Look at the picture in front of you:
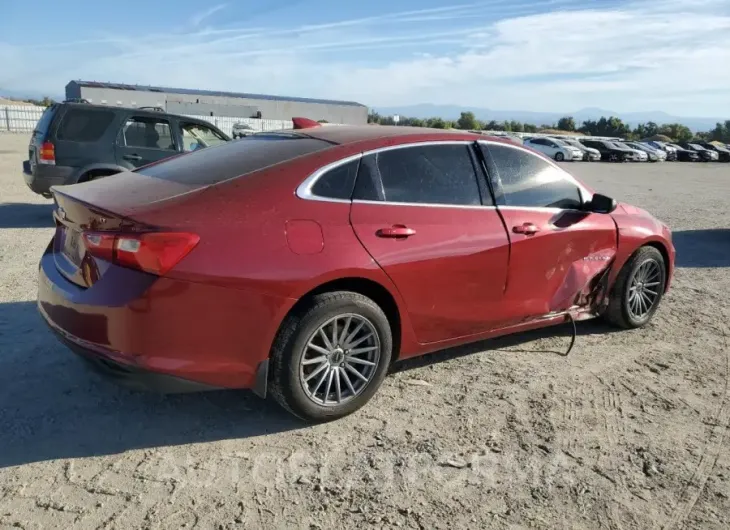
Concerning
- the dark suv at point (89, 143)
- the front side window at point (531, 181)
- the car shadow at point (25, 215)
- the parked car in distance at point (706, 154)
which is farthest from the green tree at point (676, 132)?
the front side window at point (531, 181)

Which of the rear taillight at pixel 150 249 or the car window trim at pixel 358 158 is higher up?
the car window trim at pixel 358 158

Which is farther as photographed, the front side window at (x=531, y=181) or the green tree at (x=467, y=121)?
the green tree at (x=467, y=121)

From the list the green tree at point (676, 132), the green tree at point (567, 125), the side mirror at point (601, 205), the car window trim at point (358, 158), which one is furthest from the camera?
the green tree at point (567, 125)

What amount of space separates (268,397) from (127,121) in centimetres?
654

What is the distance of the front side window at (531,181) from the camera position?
14.9 feet

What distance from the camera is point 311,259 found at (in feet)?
11.2

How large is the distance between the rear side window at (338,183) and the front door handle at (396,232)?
0.28m

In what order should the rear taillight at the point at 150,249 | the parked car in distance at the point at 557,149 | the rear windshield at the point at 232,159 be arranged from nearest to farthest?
the rear taillight at the point at 150,249 < the rear windshield at the point at 232,159 < the parked car in distance at the point at 557,149

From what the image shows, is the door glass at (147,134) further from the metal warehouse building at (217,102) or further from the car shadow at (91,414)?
the metal warehouse building at (217,102)

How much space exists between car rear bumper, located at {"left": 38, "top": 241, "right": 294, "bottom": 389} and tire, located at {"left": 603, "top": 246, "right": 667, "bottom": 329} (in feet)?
10.3

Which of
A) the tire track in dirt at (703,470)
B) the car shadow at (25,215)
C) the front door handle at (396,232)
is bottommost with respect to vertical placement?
the tire track in dirt at (703,470)

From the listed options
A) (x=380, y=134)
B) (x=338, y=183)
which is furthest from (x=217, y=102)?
(x=338, y=183)

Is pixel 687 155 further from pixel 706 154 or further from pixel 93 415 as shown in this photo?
pixel 93 415

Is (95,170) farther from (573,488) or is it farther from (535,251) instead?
(573,488)
